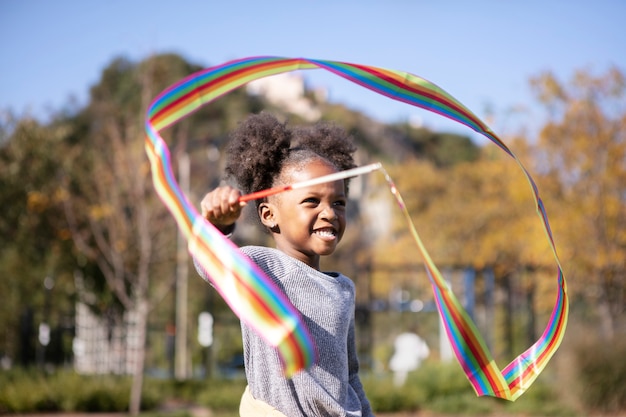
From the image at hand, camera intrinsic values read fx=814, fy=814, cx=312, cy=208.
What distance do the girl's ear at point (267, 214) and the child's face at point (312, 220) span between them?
48 mm

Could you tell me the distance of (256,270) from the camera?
2.19 meters

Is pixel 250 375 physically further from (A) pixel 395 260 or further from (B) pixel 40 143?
(A) pixel 395 260

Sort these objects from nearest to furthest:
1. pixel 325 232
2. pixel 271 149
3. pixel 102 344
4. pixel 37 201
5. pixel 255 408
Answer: pixel 255 408 < pixel 325 232 < pixel 271 149 < pixel 37 201 < pixel 102 344

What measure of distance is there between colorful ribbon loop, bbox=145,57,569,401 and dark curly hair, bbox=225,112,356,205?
320 millimetres

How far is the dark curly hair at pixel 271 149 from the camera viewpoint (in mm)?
3064

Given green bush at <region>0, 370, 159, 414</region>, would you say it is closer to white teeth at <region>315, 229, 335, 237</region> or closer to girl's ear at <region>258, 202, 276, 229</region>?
girl's ear at <region>258, 202, 276, 229</region>

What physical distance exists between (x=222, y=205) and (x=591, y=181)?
50.9 feet

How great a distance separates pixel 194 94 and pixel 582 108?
50.1ft

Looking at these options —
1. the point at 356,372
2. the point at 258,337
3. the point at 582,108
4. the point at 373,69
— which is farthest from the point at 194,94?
the point at 582,108

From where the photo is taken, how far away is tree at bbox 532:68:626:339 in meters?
16.6

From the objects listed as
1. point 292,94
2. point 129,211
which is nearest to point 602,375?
point 129,211

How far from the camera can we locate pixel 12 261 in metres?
15.5

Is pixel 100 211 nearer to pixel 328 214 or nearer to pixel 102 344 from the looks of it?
pixel 102 344

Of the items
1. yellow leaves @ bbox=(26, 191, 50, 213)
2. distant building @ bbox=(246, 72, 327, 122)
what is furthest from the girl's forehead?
distant building @ bbox=(246, 72, 327, 122)
